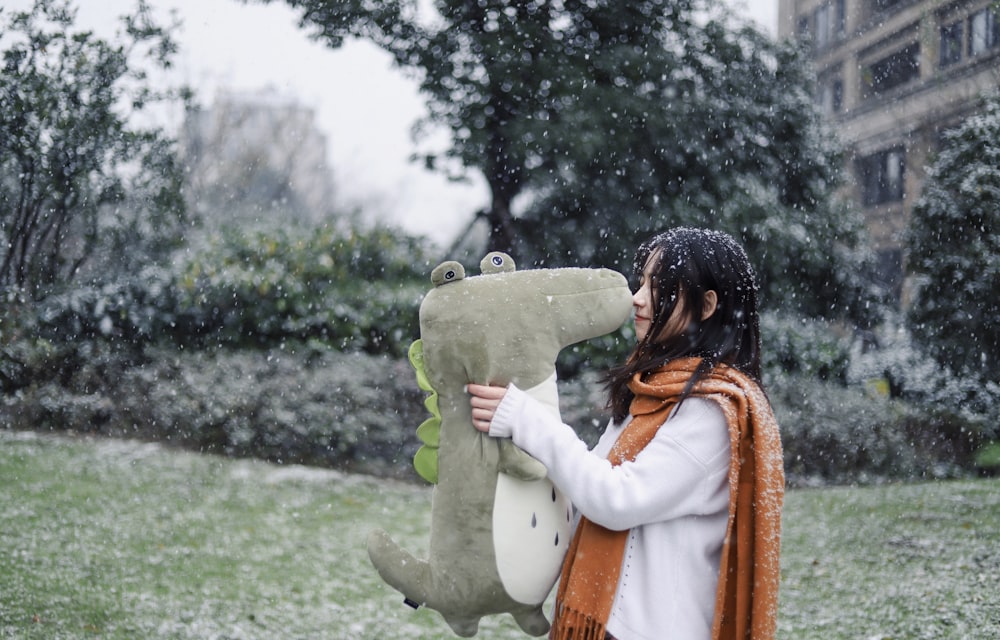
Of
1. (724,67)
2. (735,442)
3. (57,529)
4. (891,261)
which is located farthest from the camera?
(891,261)

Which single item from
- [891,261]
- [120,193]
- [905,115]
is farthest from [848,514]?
[120,193]

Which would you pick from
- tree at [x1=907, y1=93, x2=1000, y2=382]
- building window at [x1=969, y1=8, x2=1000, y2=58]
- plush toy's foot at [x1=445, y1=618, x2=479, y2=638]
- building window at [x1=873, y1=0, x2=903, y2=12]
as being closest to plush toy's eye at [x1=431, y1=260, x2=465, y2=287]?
plush toy's foot at [x1=445, y1=618, x2=479, y2=638]

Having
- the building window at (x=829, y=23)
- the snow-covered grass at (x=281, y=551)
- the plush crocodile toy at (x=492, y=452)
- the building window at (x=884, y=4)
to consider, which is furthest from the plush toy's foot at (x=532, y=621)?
the building window at (x=829, y=23)

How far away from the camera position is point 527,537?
1.88m

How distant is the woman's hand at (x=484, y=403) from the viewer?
183 cm

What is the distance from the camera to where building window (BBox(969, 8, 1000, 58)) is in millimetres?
7238

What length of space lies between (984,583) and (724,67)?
5790 millimetres

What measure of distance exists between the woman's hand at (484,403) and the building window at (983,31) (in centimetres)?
696

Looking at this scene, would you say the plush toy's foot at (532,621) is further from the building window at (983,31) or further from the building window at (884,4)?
the building window at (884,4)

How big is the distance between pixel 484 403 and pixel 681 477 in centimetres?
43

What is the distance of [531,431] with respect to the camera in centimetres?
176

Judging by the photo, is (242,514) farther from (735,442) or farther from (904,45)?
(904,45)

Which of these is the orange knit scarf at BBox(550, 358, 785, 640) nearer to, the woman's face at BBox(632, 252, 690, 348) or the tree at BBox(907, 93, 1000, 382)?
the woman's face at BBox(632, 252, 690, 348)

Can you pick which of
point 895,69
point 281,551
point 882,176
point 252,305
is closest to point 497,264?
point 281,551
